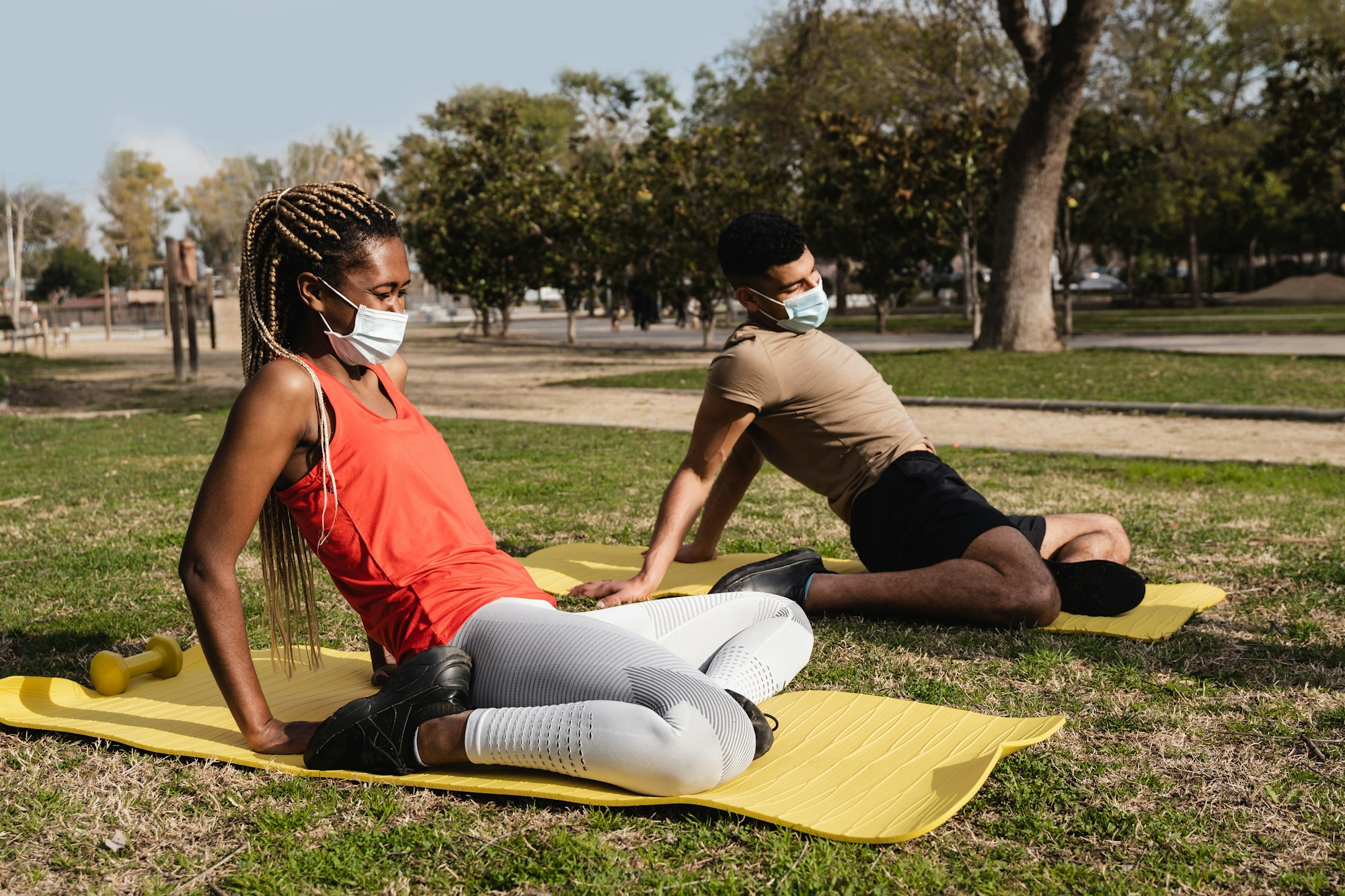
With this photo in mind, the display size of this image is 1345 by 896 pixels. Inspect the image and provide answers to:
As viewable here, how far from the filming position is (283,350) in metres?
2.93

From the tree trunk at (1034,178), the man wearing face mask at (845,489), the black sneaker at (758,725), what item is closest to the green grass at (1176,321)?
the tree trunk at (1034,178)

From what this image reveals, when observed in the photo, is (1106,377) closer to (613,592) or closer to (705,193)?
(705,193)

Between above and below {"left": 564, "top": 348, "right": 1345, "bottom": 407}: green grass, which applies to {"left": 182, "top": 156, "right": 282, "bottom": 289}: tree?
above

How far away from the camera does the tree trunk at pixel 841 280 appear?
31.2m

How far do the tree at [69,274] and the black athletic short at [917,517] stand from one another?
8276 cm

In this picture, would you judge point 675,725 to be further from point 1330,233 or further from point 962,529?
point 1330,233

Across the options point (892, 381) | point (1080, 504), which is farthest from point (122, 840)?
point (892, 381)

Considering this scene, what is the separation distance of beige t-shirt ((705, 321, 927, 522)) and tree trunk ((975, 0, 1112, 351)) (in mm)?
14994

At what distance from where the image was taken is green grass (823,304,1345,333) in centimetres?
2570

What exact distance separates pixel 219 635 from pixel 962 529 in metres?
2.39

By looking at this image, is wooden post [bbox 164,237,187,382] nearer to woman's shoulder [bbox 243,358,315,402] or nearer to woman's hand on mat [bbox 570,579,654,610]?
woman's hand on mat [bbox 570,579,654,610]

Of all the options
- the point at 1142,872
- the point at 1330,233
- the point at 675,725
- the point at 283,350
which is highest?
the point at 1330,233

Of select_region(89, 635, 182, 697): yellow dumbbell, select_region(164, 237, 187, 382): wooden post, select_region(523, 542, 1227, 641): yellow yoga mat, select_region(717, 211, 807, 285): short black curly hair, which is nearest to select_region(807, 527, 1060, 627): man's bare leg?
select_region(523, 542, 1227, 641): yellow yoga mat

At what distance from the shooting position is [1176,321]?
30.0 meters
